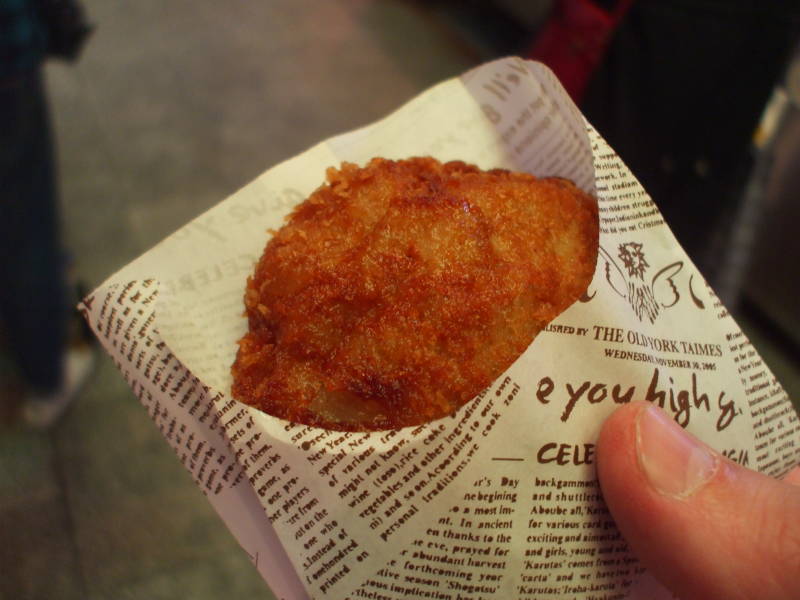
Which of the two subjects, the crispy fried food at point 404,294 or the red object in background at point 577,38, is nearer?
the crispy fried food at point 404,294

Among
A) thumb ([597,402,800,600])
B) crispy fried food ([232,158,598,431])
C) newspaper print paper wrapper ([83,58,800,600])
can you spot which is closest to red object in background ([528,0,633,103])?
newspaper print paper wrapper ([83,58,800,600])

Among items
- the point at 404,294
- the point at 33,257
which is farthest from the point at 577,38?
the point at 33,257

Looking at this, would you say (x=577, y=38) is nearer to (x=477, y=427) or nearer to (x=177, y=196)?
(x=477, y=427)

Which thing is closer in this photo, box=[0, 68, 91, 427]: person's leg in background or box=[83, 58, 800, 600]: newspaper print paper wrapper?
box=[83, 58, 800, 600]: newspaper print paper wrapper

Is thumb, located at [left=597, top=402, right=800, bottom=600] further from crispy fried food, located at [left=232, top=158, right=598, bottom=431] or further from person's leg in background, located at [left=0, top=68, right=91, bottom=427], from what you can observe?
person's leg in background, located at [left=0, top=68, right=91, bottom=427]

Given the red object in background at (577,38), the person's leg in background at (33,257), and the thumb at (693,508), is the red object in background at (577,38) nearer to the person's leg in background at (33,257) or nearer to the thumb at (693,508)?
the thumb at (693,508)

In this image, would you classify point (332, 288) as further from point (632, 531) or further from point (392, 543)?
point (632, 531)

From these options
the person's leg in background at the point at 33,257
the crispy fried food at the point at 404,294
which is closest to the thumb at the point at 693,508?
the crispy fried food at the point at 404,294
